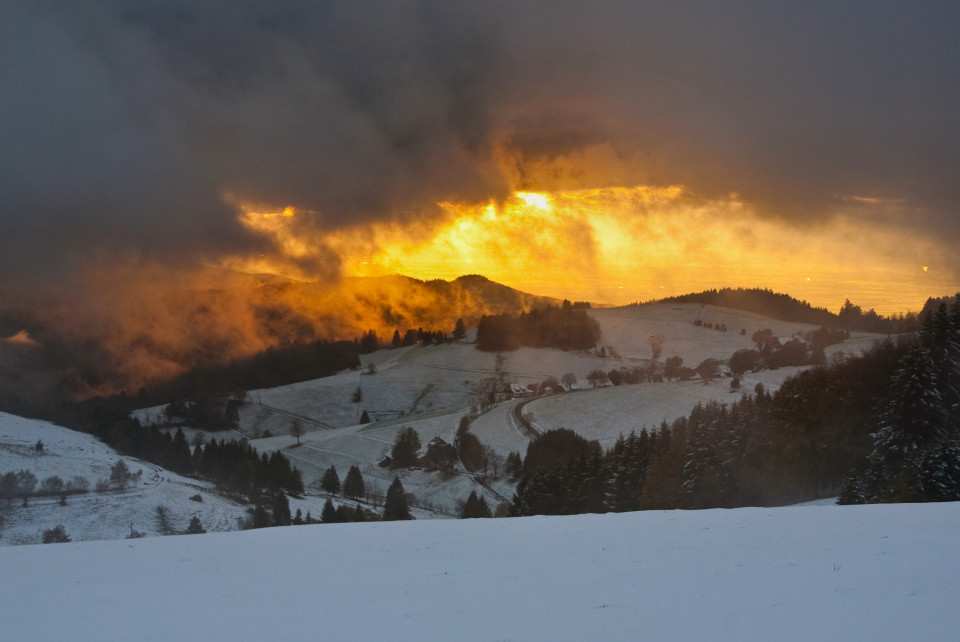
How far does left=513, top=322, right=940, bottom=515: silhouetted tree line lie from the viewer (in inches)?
1160

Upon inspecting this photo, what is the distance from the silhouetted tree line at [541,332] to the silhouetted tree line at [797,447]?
10752cm

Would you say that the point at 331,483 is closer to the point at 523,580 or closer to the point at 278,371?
the point at 523,580

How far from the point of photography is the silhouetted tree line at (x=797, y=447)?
29.5 metres

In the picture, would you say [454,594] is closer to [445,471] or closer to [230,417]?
[445,471]

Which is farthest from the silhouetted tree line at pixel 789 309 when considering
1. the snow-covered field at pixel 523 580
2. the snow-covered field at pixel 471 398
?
the snow-covered field at pixel 523 580

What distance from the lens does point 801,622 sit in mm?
7156

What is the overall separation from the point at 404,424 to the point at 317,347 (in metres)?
107

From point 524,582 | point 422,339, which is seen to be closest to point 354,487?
point 524,582

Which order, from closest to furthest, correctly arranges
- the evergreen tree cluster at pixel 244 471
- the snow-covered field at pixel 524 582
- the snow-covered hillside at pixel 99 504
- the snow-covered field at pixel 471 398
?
the snow-covered field at pixel 524 582 → the snow-covered hillside at pixel 99 504 → the evergreen tree cluster at pixel 244 471 → the snow-covered field at pixel 471 398

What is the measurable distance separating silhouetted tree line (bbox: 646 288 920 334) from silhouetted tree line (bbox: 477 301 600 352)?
48159 mm

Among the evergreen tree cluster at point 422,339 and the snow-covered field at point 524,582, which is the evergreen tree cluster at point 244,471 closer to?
the snow-covered field at point 524,582

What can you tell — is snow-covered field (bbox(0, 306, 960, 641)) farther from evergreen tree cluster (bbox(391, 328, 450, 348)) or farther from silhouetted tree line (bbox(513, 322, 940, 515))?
evergreen tree cluster (bbox(391, 328, 450, 348))

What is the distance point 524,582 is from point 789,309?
184 m

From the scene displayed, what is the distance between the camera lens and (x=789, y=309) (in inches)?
6905
